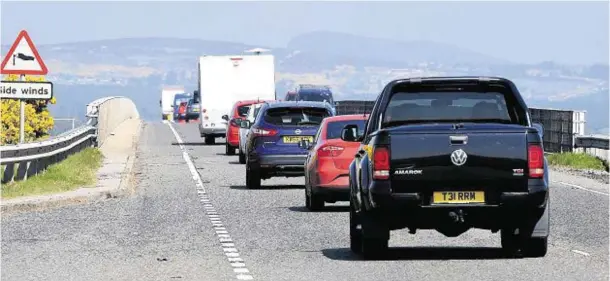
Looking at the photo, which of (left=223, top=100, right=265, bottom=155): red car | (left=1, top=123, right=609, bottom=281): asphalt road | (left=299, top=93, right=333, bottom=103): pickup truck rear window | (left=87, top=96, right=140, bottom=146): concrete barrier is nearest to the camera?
(left=1, top=123, right=609, bottom=281): asphalt road

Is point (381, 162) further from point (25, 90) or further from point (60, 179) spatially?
point (25, 90)

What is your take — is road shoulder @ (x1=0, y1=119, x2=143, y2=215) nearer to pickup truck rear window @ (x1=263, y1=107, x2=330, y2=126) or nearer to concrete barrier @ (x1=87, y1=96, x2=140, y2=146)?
pickup truck rear window @ (x1=263, y1=107, x2=330, y2=126)

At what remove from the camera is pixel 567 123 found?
40.1m

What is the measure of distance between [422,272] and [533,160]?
1.40 metres

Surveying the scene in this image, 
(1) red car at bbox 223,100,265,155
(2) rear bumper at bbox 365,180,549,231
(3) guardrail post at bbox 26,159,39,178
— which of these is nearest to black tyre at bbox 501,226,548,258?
(2) rear bumper at bbox 365,180,549,231

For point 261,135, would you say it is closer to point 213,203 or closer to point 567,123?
point 213,203

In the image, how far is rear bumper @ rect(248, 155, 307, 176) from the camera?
27036 millimetres

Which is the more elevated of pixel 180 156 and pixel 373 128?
pixel 373 128

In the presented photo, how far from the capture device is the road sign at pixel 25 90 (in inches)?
1093

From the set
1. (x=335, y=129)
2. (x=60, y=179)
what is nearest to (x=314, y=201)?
(x=335, y=129)

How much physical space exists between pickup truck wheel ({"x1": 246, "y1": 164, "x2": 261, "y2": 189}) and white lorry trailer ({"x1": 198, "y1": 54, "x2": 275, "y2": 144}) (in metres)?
27.5

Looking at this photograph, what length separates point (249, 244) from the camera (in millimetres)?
16750

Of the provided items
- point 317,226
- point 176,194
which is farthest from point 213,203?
point 317,226

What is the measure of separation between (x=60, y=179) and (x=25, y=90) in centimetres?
170
